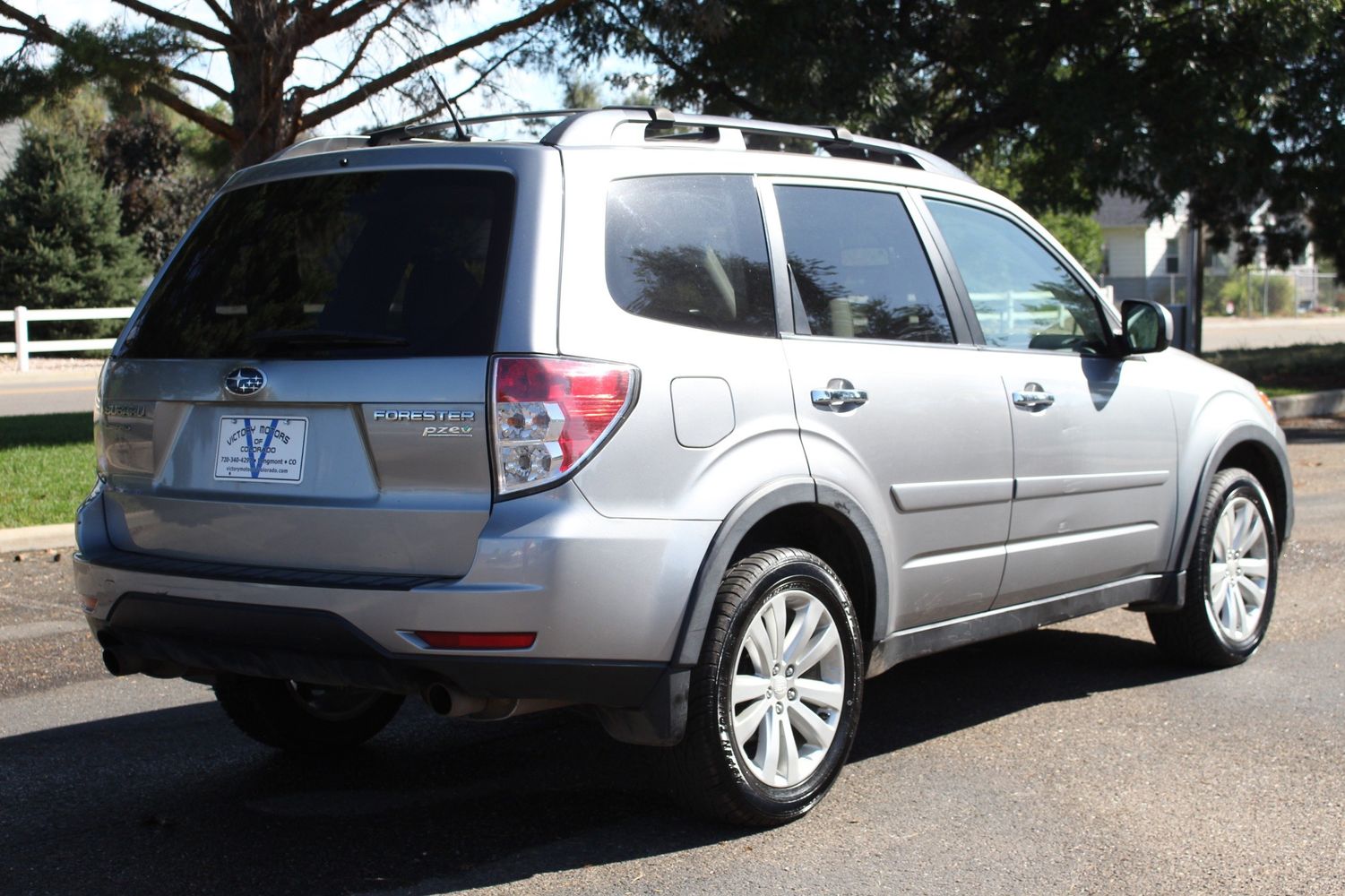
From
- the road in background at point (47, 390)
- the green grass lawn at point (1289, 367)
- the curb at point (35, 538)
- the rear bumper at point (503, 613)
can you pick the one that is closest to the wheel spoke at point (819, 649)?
the rear bumper at point (503, 613)

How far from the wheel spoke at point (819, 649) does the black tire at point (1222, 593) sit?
212cm

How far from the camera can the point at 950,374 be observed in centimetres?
489

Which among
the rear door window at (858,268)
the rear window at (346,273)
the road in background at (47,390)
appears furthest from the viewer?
the road in background at (47,390)

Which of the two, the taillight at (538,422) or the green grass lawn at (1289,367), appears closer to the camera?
the taillight at (538,422)

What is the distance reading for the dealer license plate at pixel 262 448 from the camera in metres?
3.96

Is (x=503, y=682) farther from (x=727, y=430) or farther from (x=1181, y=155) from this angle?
(x=1181, y=155)

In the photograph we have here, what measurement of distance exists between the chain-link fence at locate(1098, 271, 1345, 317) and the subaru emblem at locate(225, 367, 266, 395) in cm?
5458

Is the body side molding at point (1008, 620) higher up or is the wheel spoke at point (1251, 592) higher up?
the body side molding at point (1008, 620)

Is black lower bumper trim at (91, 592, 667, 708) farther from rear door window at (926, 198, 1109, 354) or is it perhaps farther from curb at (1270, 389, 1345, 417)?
curb at (1270, 389, 1345, 417)

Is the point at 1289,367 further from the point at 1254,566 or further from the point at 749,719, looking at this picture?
the point at 749,719

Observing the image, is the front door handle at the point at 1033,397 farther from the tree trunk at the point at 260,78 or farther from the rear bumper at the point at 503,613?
the tree trunk at the point at 260,78

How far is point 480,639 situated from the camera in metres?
3.75

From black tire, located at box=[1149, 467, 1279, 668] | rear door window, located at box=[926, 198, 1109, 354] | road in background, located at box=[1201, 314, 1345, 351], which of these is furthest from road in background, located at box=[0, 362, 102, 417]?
road in background, located at box=[1201, 314, 1345, 351]

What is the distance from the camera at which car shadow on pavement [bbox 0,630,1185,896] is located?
4004 mm
